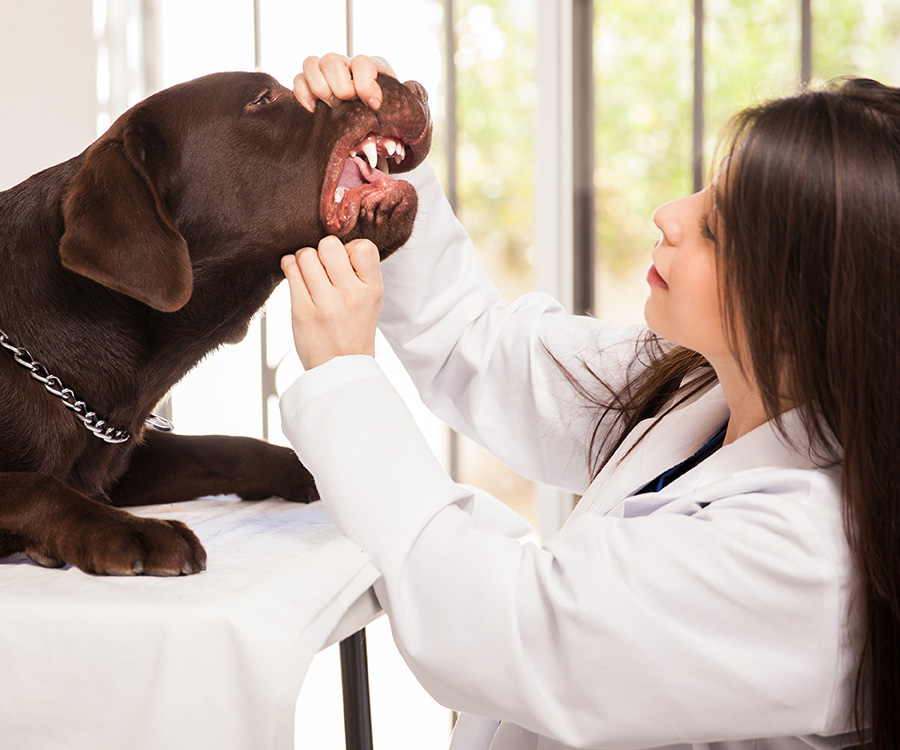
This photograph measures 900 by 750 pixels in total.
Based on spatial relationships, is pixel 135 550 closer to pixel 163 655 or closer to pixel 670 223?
pixel 163 655

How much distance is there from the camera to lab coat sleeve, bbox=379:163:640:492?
4.06 feet

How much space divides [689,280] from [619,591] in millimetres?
329

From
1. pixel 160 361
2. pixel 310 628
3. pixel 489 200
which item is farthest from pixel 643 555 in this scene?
pixel 489 200

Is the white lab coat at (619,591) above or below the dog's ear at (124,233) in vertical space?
below

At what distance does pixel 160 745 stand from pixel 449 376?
2.54ft

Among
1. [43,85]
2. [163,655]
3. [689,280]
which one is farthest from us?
[43,85]

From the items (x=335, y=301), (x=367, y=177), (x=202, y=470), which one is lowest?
(x=202, y=470)

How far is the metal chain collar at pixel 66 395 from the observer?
90 cm

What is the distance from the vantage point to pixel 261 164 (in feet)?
3.33

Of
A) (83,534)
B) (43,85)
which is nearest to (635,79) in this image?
(43,85)

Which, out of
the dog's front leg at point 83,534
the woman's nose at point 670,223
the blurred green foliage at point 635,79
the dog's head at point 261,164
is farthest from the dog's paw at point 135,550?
the blurred green foliage at point 635,79

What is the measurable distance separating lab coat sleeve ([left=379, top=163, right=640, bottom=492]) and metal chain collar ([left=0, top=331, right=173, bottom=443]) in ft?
1.46

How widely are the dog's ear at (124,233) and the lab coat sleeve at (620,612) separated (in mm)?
285

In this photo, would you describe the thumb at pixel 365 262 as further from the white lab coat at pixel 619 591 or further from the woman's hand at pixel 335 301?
the white lab coat at pixel 619 591
